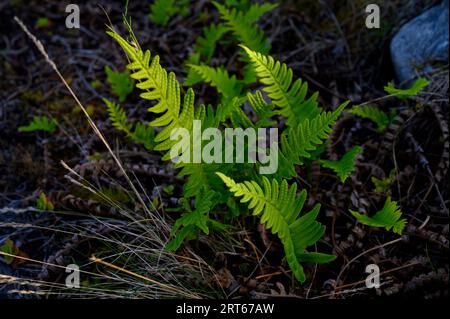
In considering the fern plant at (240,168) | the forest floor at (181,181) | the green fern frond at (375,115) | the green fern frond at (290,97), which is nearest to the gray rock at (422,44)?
the forest floor at (181,181)

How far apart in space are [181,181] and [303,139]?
0.83 m

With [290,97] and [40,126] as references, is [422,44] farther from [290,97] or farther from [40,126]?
[40,126]

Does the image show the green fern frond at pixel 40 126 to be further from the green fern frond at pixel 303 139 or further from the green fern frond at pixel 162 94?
the green fern frond at pixel 303 139

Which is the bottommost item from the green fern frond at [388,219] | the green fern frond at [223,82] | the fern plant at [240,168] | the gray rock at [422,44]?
the green fern frond at [388,219]

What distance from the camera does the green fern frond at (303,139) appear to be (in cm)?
195

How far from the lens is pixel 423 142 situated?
2680 mm

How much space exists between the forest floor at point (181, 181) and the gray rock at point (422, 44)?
0.12 m

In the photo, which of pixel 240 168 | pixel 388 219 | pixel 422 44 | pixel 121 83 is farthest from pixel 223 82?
pixel 422 44

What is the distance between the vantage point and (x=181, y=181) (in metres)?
A: 2.59

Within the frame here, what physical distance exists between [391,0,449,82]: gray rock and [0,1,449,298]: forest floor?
120 mm

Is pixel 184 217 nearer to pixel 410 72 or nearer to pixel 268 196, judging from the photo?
pixel 268 196

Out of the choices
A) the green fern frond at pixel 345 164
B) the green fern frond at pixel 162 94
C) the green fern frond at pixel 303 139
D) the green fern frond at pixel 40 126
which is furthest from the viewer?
the green fern frond at pixel 40 126

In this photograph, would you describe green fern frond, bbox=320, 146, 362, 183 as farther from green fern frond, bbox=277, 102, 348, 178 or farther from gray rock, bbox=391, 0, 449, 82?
gray rock, bbox=391, 0, 449, 82

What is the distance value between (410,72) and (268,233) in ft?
4.77
